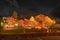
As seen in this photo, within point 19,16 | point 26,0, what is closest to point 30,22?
point 19,16

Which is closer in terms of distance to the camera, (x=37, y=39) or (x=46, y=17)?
(x=37, y=39)

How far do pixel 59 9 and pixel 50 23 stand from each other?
664mm

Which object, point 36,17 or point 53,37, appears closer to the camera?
point 53,37

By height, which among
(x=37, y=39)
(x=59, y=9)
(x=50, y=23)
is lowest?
(x=37, y=39)

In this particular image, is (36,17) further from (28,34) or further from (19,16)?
(28,34)

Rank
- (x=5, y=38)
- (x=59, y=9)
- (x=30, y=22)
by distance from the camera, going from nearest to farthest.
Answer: (x=5, y=38)
(x=30, y=22)
(x=59, y=9)

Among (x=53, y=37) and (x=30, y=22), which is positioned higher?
(x=30, y=22)

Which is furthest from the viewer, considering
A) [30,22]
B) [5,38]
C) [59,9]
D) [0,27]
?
[59,9]

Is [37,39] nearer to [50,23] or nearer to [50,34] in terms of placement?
[50,34]

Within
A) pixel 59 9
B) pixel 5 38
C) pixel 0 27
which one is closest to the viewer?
pixel 5 38

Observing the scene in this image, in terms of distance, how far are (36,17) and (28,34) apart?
95.2 inches

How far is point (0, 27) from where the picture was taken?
537 centimetres

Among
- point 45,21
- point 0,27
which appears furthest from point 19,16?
point 0,27

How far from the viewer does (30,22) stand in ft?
21.0
